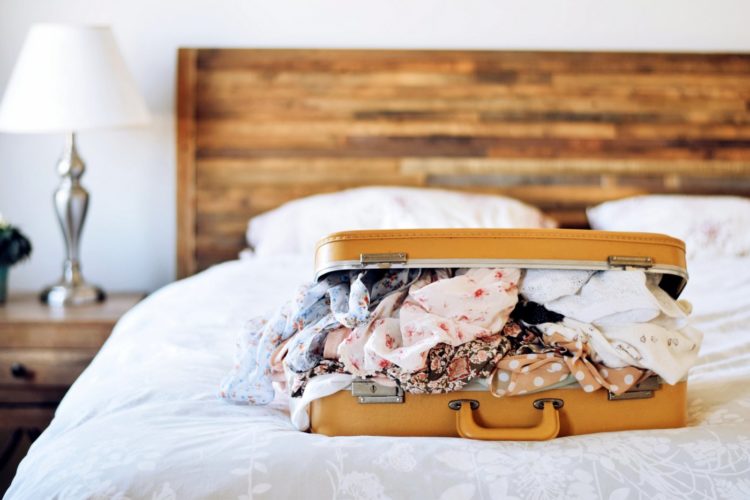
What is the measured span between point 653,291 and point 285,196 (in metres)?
1.67

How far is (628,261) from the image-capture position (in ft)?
4.07

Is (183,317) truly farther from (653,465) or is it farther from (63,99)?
(653,465)

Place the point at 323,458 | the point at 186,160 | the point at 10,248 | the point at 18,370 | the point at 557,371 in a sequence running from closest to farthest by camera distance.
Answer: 1. the point at 323,458
2. the point at 557,371
3. the point at 18,370
4. the point at 10,248
5. the point at 186,160

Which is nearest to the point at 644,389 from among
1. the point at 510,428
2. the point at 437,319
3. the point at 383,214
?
the point at 510,428

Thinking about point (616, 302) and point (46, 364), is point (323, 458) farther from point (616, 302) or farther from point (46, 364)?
point (46, 364)

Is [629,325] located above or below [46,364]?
above

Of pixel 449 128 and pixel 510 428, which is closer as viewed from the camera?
pixel 510 428

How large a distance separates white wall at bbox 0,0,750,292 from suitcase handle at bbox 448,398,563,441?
5.97 ft

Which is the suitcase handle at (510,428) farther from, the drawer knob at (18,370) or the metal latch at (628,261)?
the drawer knob at (18,370)

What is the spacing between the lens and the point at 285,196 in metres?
2.79

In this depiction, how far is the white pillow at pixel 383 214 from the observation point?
248 centimetres

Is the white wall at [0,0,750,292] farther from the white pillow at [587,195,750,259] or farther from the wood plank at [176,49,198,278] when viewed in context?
the white pillow at [587,195,750,259]

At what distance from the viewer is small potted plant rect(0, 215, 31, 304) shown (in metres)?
2.50

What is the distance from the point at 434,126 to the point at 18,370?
140 cm
